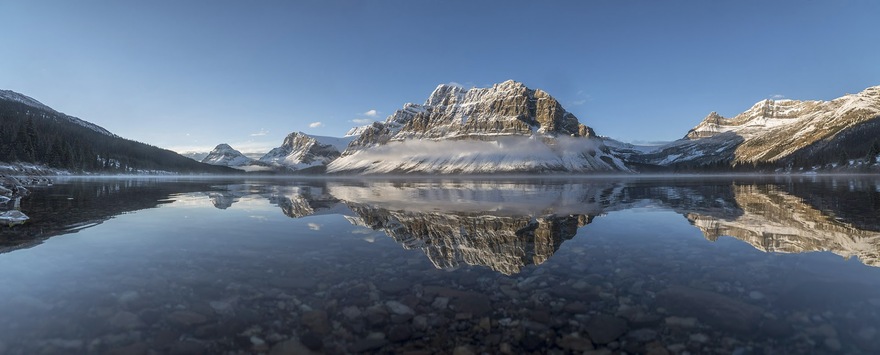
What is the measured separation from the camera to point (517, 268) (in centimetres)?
1306

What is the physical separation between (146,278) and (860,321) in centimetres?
1814

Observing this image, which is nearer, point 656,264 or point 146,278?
point 146,278

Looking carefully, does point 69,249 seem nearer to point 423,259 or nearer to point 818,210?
point 423,259

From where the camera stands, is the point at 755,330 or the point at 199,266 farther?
the point at 199,266

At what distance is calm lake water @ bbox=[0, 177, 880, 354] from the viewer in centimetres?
775

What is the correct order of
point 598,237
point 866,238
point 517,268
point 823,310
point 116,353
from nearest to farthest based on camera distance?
1. point 116,353
2. point 823,310
3. point 517,268
4. point 866,238
5. point 598,237

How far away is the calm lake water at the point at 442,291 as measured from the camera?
7750mm

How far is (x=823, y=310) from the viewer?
913 centimetres

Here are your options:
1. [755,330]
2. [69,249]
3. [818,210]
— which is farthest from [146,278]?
[818,210]

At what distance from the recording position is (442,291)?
10.6 m

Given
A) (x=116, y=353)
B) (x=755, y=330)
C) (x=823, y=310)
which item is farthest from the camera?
(x=823, y=310)

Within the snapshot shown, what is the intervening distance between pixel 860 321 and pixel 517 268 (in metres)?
7.97

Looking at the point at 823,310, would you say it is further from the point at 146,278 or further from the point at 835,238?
the point at 146,278

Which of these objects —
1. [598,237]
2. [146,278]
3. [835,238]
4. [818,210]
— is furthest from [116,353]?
[818,210]
